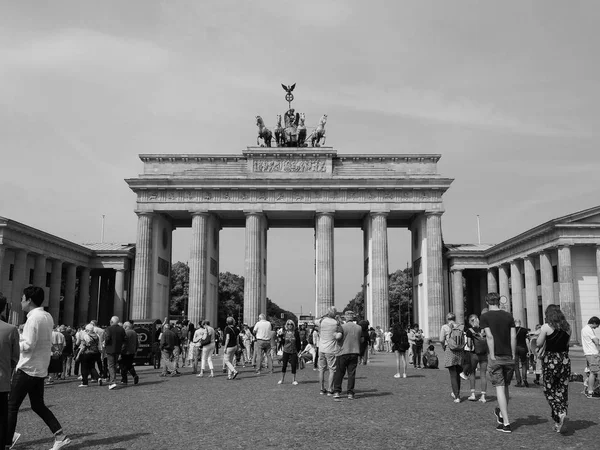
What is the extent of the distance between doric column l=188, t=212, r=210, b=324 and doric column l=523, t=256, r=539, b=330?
29289 millimetres

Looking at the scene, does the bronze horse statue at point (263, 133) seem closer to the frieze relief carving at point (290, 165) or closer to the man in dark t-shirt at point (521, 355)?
the frieze relief carving at point (290, 165)

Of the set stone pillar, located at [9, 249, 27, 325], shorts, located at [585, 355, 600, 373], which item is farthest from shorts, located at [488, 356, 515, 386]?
stone pillar, located at [9, 249, 27, 325]

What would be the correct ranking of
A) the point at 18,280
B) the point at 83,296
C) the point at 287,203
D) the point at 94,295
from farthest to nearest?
the point at 94,295, the point at 83,296, the point at 287,203, the point at 18,280

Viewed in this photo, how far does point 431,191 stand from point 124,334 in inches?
1610

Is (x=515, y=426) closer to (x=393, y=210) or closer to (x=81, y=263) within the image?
(x=393, y=210)

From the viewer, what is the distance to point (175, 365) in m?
22.4

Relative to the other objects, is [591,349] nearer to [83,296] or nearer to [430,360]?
[430,360]

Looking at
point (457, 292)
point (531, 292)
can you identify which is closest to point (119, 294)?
point (457, 292)

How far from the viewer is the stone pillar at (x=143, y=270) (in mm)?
52000

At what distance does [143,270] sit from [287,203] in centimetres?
1505

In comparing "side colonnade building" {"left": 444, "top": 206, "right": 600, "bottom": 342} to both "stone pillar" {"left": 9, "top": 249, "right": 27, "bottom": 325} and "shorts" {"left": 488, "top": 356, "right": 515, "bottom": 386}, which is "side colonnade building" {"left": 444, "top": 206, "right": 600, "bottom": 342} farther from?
"stone pillar" {"left": 9, "top": 249, "right": 27, "bottom": 325}

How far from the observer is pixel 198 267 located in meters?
53.4

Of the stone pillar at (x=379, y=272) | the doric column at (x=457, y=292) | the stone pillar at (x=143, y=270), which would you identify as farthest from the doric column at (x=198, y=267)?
the doric column at (x=457, y=292)

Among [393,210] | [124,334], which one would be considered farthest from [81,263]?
[124,334]
